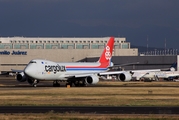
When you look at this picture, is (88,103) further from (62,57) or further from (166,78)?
(62,57)

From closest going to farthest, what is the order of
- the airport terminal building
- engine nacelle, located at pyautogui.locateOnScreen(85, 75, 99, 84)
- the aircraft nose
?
the aircraft nose → engine nacelle, located at pyautogui.locateOnScreen(85, 75, 99, 84) → the airport terminal building

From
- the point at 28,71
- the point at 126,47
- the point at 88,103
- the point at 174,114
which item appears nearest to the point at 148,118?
the point at 174,114

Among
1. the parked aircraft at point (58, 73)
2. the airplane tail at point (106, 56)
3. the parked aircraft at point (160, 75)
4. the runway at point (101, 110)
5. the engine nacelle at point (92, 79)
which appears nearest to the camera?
the runway at point (101, 110)

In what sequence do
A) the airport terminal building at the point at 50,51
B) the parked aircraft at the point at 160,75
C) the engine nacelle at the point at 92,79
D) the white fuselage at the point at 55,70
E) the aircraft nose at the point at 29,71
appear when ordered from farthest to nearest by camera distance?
the airport terminal building at the point at 50,51 < the parked aircraft at the point at 160,75 < the engine nacelle at the point at 92,79 < the white fuselage at the point at 55,70 < the aircraft nose at the point at 29,71

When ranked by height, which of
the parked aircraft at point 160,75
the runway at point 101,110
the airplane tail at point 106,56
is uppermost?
the airplane tail at point 106,56

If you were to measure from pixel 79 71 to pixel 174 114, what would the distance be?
4975cm

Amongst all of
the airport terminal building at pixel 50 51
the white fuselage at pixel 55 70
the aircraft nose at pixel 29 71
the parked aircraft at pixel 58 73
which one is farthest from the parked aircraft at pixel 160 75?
the airport terminal building at pixel 50 51

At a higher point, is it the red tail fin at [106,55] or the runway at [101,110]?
the red tail fin at [106,55]

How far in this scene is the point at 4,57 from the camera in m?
166

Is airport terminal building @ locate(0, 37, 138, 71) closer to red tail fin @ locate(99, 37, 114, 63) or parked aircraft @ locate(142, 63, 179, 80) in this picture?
Result: parked aircraft @ locate(142, 63, 179, 80)

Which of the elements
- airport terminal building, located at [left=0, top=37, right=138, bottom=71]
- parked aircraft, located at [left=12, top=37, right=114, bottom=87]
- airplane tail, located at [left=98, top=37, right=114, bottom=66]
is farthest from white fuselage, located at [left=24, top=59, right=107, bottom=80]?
airport terminal building, located at [left=0, top=37, right=138, bottom=71]

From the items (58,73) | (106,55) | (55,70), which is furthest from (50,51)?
(55,70)

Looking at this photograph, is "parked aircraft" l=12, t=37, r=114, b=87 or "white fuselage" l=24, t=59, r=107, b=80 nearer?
"white fuselage" l=24, t=59, r=107, b=80

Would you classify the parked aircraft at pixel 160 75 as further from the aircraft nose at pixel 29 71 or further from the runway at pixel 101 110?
the runway at pixel 101 110
